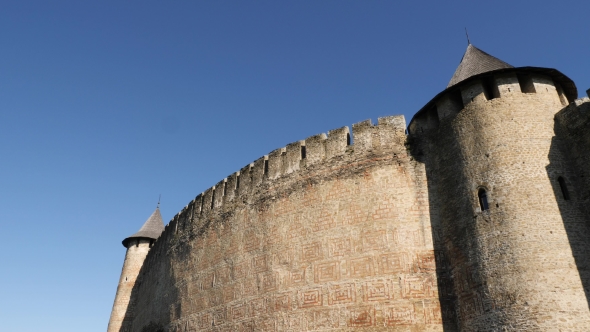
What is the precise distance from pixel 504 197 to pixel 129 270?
19.3 metres

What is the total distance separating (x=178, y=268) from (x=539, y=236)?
11.9 metres

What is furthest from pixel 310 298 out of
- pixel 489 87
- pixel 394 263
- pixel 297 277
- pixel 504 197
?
pixel 489 87

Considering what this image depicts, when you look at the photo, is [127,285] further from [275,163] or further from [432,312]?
[432,312]

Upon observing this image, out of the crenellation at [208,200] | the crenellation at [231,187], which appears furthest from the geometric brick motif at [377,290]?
the crenellation at [208,200]

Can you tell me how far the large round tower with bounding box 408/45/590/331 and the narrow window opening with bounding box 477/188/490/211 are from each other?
0.07 feet

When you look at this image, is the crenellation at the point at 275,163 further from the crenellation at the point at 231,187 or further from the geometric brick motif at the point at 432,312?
the geometric brick motif at the point at 432,312

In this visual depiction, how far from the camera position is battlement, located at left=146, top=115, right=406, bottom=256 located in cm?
Answer: 1231

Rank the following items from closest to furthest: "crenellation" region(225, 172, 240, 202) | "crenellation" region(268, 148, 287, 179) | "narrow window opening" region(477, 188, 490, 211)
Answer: "narrow window opening" region(477, 188, 490, 211) → "crenellation" region(268, 148, 287, 179) → "crenellation" region(225, 172, 240, 202)

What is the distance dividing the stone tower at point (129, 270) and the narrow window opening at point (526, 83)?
19.1 metres

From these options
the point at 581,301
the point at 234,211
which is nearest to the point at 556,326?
the point at 581,301

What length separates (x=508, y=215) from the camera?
908cm

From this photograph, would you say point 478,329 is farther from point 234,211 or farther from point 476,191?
point 234,211

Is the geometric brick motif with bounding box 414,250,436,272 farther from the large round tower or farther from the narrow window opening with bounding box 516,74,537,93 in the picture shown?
the narrow window opening with bounding box 516,74,537,93

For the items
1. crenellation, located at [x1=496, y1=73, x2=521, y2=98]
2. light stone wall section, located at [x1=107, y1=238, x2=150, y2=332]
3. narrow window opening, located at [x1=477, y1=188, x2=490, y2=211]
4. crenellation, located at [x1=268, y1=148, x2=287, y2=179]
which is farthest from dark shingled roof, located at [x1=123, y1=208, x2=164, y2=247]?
crenellation, located at [x1=496, y1=73, x2=521, y2=98]
